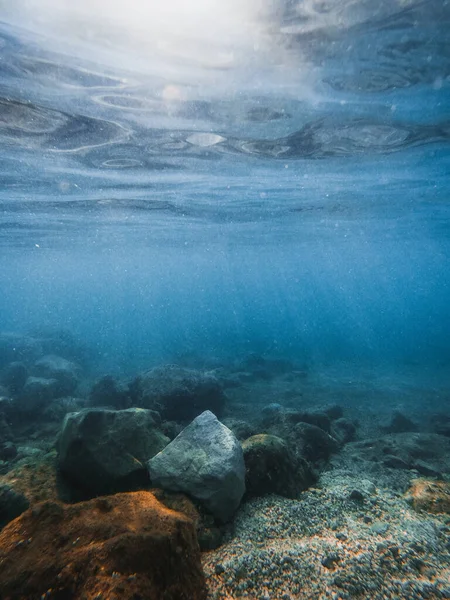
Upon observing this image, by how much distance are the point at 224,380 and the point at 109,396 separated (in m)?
7.13

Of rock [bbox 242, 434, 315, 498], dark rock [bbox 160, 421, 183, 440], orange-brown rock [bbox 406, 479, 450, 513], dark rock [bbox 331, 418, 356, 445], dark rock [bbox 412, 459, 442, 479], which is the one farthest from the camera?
dark rock [bbox 331, 418, 356, 445]

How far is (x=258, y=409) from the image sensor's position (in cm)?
1475

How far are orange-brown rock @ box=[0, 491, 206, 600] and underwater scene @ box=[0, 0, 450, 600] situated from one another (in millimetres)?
18

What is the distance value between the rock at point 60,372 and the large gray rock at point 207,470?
12.7 m

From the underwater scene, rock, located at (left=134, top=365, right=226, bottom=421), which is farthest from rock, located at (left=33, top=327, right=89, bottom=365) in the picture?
rock, located at (left=134, top=365, right=226, bottom=421)

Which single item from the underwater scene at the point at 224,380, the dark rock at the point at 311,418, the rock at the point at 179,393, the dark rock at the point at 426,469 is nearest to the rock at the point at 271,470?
the underwater scene at the point at 224,380

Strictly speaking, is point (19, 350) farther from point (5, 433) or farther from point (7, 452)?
point (7, 452)

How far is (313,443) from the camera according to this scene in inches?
335

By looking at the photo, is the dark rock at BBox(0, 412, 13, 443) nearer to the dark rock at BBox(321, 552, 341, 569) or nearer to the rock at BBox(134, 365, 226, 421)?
the rock at BBox(134, 365, 226, 421)

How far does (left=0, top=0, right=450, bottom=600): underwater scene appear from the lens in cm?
368

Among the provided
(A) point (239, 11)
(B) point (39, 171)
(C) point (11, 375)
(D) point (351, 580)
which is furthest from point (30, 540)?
(C) point (11, 375)

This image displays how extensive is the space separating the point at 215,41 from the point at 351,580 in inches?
411

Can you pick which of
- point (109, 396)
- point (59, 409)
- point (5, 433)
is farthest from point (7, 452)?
point (109, 396)

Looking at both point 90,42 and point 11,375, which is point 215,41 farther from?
point 11,375
